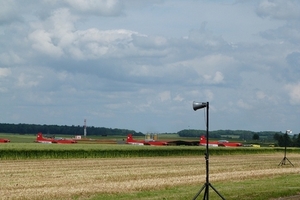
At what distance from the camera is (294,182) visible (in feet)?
104

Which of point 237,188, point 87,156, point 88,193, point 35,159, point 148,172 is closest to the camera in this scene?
point 88,193

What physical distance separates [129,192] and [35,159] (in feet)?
95.6

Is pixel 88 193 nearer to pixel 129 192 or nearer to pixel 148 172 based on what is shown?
pixel 129 192

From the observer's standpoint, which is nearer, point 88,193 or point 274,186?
point 88,193

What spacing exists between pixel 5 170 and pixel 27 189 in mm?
12238

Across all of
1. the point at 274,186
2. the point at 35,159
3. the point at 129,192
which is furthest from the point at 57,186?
the point at 35,159

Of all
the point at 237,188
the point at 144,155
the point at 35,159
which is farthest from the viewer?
the point at 144,155

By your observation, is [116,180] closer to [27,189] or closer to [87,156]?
[27,189]

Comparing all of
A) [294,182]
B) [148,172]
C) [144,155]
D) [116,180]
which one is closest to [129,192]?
[116,180]

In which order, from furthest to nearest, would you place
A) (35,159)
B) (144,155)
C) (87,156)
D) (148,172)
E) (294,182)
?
1. (144,155)
2. (87,156)
3. (35,159)
4. (148,172)
5. (294,182)

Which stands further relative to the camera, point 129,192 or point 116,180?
point 116,180

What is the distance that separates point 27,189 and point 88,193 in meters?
3.14

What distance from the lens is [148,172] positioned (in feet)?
125

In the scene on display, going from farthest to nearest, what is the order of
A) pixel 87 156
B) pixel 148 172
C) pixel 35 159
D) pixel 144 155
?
pixel 144 155 < pixel 87 156 < pixel 35 159 < pixel 148 172
